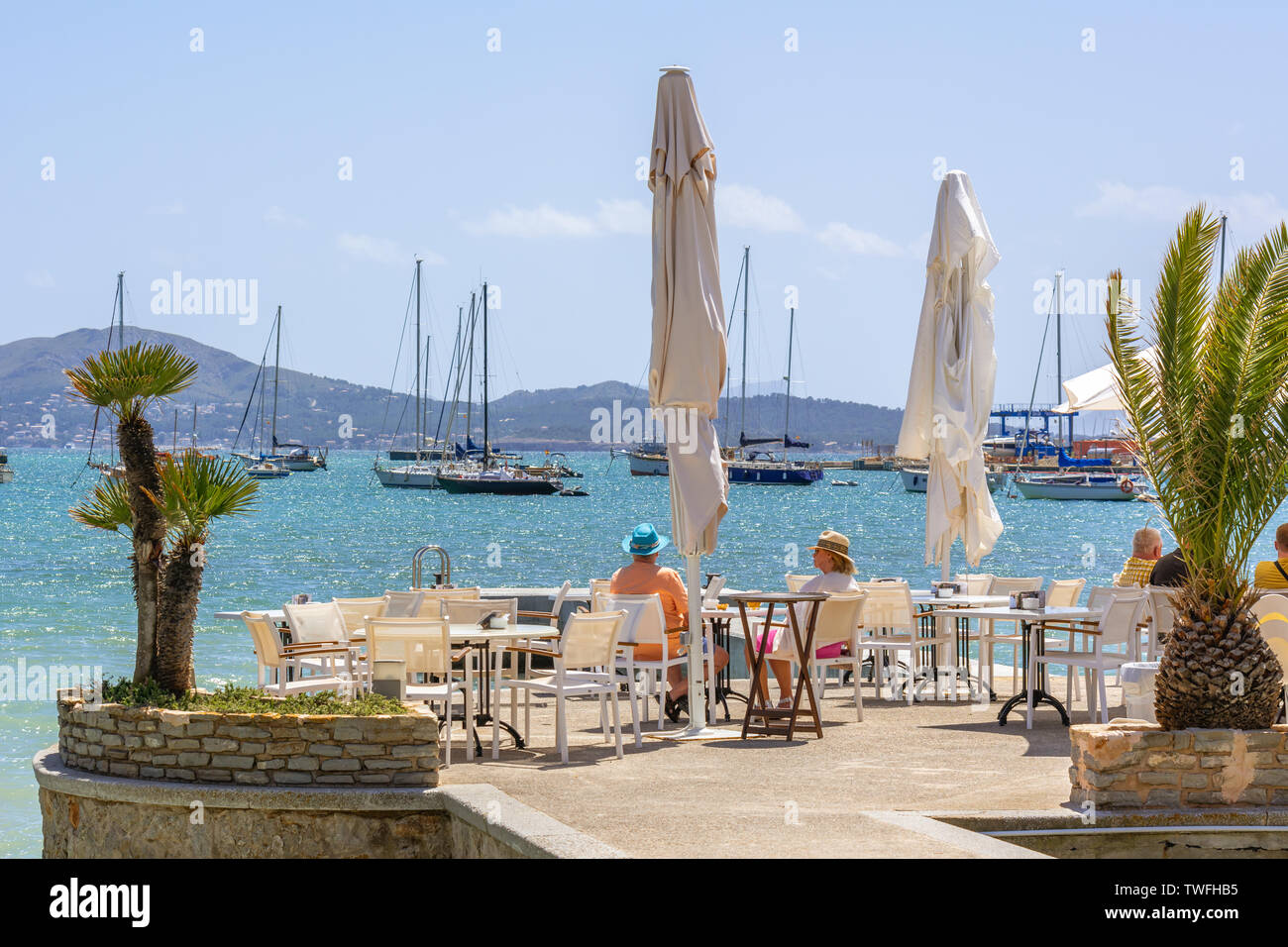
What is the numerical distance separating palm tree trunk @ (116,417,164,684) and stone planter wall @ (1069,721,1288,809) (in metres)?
4.52

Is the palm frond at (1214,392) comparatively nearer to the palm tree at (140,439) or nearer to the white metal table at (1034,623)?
the white metal table at (1034,623)

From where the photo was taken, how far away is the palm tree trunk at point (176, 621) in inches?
298

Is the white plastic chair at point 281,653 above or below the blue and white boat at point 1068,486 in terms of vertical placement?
below

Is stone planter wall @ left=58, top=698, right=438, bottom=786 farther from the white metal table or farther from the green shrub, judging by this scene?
the white metal table

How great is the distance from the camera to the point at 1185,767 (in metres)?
6.49

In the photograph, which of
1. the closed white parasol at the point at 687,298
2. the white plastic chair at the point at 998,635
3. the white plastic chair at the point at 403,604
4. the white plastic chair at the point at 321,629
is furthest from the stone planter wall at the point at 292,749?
the white plastic chair at the point at 998,635

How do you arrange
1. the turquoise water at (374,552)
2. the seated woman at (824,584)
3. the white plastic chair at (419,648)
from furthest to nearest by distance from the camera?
the turquoise water at (374,552), the seated woman at (824,584), the white plastic chair at (419,648)

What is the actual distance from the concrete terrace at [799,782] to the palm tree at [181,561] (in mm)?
1467

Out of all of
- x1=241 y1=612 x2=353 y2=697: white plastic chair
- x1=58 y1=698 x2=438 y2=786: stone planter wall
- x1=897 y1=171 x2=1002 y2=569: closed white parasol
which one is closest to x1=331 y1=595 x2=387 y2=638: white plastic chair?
x1=241 y1=612 x2=353 y2=697: white plastic chair

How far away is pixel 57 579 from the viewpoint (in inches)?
1430

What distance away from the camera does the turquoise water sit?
2155 cm
